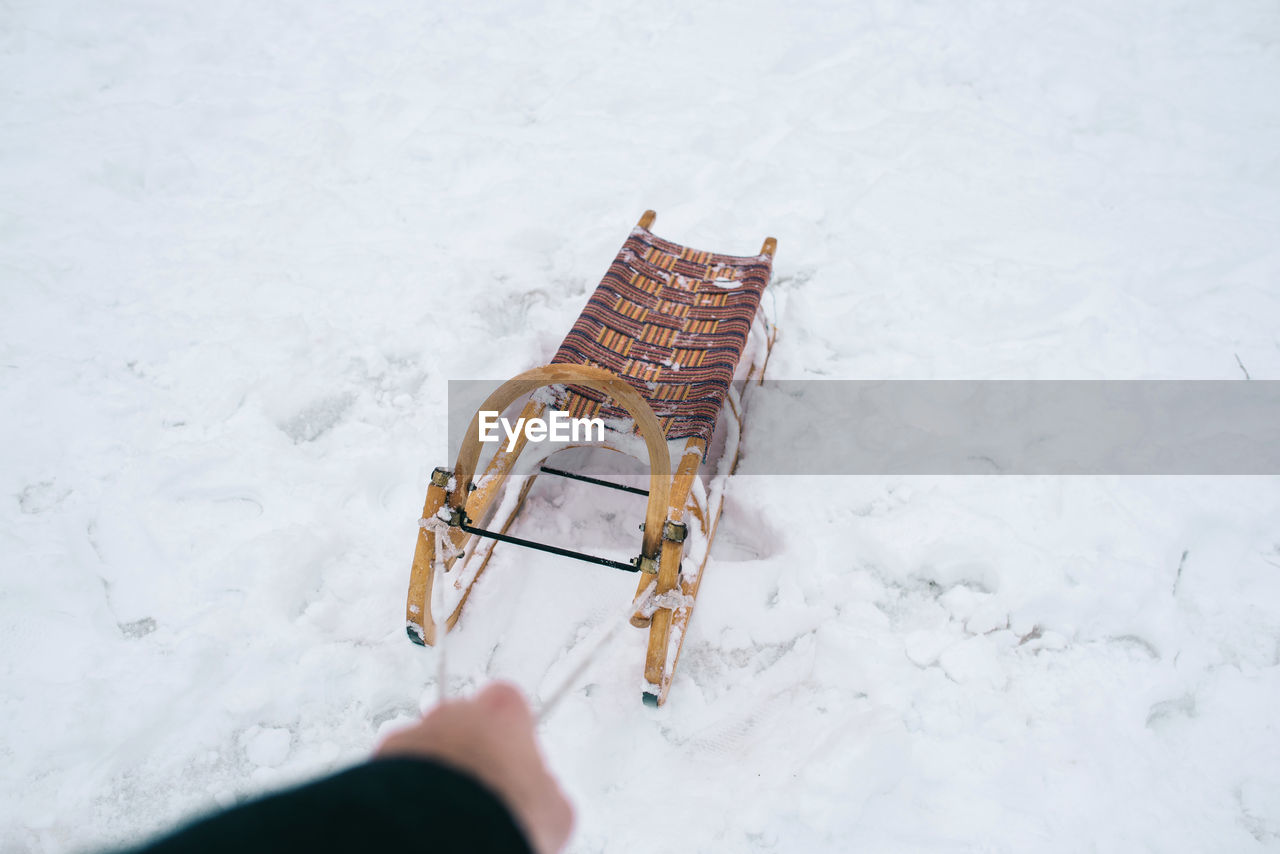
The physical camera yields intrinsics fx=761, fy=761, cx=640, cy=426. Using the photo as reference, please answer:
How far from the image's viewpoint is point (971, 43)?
18.0ft

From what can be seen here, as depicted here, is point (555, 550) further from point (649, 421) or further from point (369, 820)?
point (369, 820)

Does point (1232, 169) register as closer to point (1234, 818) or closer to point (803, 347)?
point (803, 347)

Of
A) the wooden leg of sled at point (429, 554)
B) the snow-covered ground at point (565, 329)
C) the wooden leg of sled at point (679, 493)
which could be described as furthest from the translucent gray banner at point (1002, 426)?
the wooden leg of sled at point (429, 554)

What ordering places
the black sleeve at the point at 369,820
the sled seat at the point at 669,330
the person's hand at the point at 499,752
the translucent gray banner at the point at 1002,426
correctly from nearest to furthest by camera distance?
the black sleeve at the point at 369,820, the person's hand at the point at 499,752, the sled seat at the point at 669,330, the translucent gray banner at the point at 1002,426

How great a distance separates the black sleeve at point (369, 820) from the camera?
532mm

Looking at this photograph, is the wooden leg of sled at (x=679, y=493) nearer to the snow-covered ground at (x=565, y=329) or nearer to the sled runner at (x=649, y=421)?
the sled runner at (x=649, y=421)

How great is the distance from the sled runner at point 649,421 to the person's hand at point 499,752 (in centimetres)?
111

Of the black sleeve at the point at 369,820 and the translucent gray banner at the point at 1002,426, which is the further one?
the translucent gray banner at the point at 1002,426

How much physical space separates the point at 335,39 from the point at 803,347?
14.0ft

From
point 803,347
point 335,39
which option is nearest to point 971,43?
point 803,347

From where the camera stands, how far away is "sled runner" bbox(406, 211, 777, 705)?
2318 mm

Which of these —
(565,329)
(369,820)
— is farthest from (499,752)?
(565,329)

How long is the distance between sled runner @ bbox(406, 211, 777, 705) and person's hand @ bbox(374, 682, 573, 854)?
3.65ft

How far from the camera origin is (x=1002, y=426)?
324 centimetres
